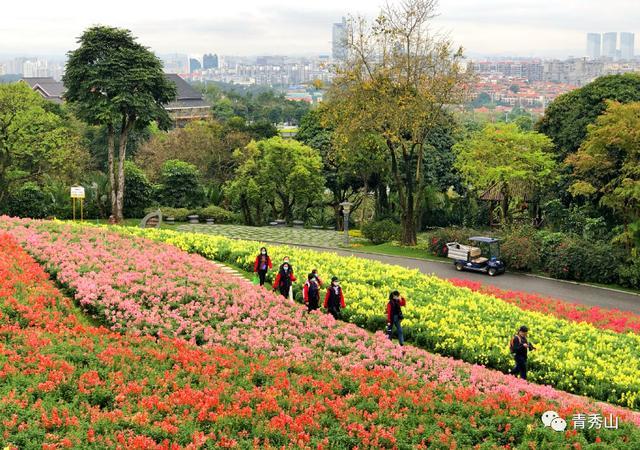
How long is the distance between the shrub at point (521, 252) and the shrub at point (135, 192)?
26.6 m

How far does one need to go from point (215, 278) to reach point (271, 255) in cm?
581

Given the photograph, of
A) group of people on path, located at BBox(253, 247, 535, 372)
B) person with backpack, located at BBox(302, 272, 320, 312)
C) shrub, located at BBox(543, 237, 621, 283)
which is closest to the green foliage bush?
shrub, located at BBox(543, 237, 621, 283)

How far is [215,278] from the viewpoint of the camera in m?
21.6

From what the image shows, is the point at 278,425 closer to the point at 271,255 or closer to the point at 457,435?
the point at 457,435

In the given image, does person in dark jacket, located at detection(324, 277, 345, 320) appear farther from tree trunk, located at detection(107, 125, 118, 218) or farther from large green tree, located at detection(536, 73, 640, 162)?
tree trunk, located at detection(107, 125, 118, 218)

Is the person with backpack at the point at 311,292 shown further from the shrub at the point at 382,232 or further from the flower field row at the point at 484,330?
the shrub at the point at 382,232

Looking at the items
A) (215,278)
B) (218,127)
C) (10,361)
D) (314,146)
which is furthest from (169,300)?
(218,127)

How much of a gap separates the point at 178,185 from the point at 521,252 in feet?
93.3

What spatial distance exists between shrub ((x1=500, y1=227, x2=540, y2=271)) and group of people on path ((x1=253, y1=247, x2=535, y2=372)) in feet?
50.7

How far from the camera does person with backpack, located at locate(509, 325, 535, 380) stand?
16297 millimetres

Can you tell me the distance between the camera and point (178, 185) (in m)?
53.8

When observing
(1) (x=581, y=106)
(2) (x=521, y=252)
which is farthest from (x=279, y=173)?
(2) (x=521, y=252)

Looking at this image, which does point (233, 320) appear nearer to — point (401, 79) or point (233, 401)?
point (233, 401)

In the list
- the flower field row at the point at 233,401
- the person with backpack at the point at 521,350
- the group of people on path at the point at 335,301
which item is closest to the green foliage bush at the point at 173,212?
the group of people on path at the point at 335,301
